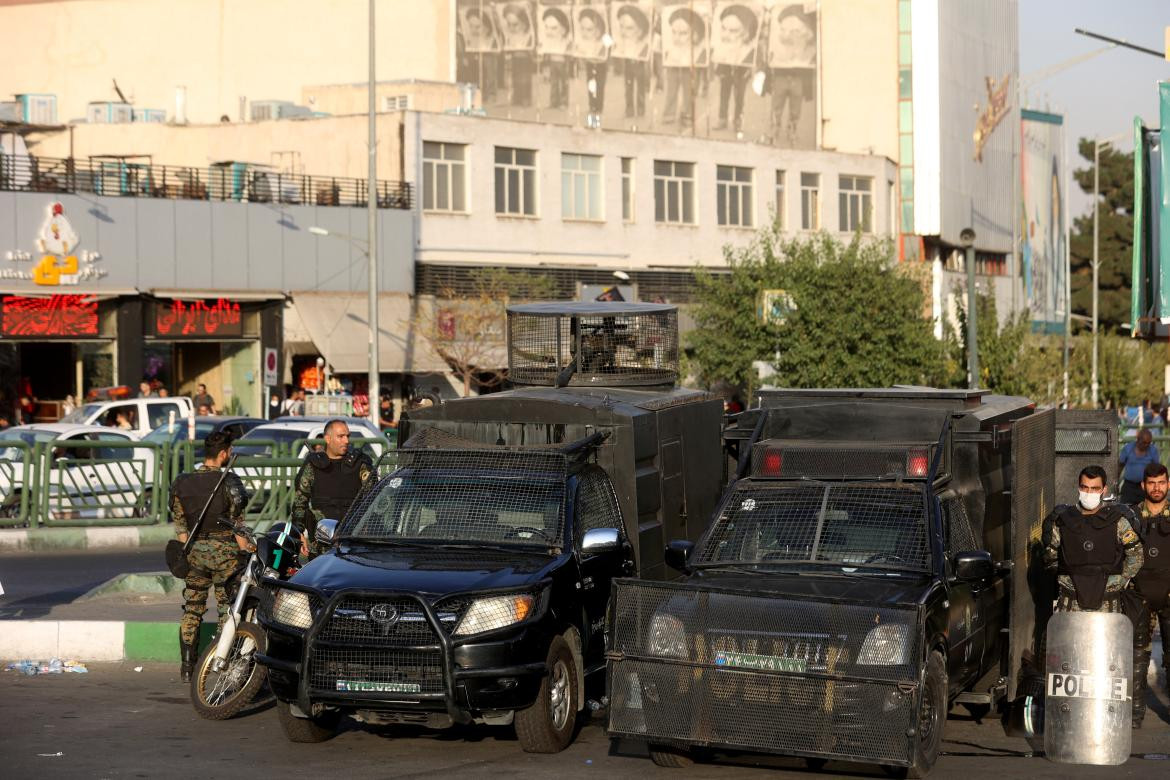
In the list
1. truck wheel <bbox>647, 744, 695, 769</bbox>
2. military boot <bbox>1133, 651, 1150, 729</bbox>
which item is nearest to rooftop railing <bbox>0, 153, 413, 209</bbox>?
military boot <bbox>1133, 651, 1150, 729</bbox>

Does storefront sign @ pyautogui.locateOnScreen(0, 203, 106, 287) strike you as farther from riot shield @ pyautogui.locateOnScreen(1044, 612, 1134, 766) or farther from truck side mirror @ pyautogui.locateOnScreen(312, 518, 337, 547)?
riot shield @ pyautogui.locateOnScreen(1044, 612, 1134, 766)

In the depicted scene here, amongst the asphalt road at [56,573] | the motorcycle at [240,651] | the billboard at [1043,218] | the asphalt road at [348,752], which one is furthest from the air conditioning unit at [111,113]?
the asphalt road at [348,752]

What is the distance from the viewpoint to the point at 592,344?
14516mm

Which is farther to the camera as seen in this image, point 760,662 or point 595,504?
point 595,504

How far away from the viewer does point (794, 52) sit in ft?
223

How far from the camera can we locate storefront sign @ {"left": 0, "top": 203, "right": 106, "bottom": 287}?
1678 inches

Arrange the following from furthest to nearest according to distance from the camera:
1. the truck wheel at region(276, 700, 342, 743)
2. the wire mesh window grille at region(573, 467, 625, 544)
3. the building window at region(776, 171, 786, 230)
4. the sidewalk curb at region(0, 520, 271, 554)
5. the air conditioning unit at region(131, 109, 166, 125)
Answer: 1. the building window at region(776, 171, 786, 230)
2. the air conditioning unit at region(131, 109, 166, 125)
3. the sidewalk curb at region(0, 520, 271, 554)
4. the wire mesh window grille at region(573, 467, 625, 544)
5. the truck wheel at region(276, 700, 342, 743)

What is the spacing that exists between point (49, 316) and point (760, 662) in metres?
36.6

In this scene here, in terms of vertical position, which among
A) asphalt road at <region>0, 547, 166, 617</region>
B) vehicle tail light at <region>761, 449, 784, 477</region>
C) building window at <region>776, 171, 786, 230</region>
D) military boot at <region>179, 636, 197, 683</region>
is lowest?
asphalt road at <region>0, 547, 166, 617</region>

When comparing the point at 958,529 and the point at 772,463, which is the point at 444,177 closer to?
the point at 772,463

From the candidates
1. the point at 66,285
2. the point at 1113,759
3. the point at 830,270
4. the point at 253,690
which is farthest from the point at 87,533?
the point at 830,270

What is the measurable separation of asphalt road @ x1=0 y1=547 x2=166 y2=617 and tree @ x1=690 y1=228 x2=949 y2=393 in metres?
22.4

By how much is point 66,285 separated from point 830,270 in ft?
61.0

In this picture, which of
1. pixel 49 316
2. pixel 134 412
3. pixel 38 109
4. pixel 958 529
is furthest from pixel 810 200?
pixel 958 529
